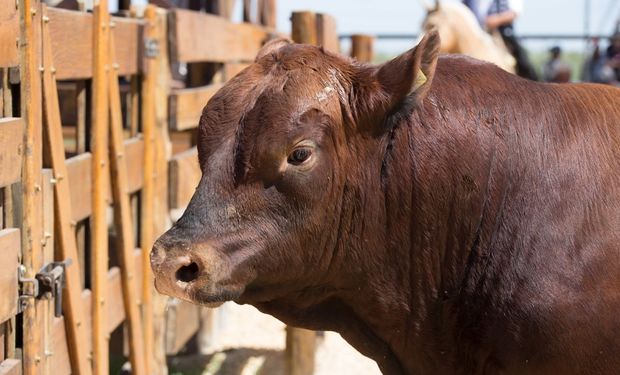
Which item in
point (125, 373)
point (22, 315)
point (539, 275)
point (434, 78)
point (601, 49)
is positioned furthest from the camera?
point (601, 49)

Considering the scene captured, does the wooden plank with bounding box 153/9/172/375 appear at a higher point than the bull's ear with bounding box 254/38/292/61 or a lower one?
lower

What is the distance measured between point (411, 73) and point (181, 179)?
3073 mm

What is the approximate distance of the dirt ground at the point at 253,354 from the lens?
23.0 feet

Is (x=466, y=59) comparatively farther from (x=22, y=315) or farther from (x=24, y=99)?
(x=22, y=315)

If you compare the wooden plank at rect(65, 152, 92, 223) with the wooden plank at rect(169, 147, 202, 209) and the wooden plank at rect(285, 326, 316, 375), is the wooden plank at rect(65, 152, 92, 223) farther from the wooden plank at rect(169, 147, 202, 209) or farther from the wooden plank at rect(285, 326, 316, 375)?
the wooden plank at rect(285, 326, 316, 375)

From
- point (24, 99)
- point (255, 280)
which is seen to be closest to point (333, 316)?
point (255, 280)

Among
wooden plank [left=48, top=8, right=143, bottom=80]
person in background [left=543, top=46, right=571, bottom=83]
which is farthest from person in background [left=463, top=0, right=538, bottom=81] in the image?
wooden plank [left=48, top=8, right=143, bottom=80]

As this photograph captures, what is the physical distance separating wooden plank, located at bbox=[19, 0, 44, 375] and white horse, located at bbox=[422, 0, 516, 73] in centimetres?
608

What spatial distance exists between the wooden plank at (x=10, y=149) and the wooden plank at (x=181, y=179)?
2.40 meters

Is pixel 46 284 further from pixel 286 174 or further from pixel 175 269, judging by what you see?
pixel 286 174

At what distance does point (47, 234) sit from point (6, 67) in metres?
0.70

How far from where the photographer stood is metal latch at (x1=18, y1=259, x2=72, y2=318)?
3762 mm

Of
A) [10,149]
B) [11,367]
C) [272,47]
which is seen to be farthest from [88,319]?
[272,47]

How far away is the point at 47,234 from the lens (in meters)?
4.04
